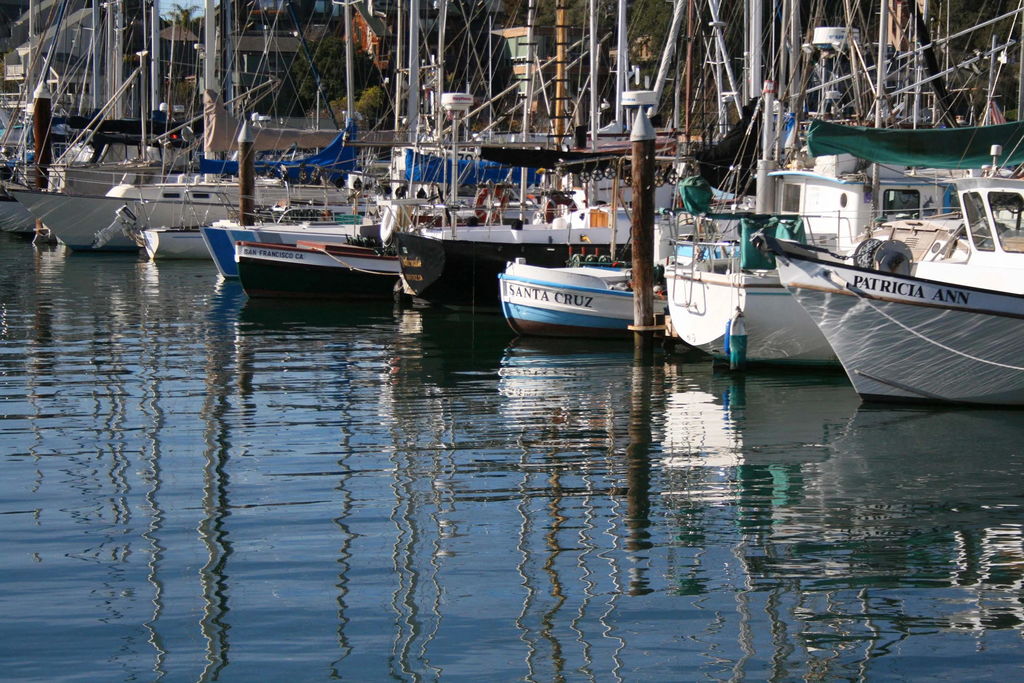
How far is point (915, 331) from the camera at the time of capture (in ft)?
56.3

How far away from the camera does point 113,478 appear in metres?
14.0

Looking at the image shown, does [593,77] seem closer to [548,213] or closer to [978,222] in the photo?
[548,213]

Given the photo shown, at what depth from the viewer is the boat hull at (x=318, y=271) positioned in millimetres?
31859

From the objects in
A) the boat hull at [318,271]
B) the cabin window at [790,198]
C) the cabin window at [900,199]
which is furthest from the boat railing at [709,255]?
the boat hull at [318,271]

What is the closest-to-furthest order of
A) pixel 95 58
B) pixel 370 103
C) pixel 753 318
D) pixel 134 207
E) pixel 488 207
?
pixel 753 318
pixel 488 207
pixel 134 207
pixel 95 58
pixel 370 103

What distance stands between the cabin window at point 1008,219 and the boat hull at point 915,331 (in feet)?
5.62

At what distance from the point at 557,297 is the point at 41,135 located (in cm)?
3018

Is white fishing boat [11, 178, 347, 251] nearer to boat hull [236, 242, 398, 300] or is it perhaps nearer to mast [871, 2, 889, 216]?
boat hull [236, 242, 398, 300]

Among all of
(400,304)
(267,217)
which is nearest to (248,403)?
(400,304)

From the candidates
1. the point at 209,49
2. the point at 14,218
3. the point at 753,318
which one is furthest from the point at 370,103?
the point at 753,318

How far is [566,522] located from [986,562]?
11.4ft

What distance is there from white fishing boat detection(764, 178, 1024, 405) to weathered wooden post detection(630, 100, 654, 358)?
4.32 meters

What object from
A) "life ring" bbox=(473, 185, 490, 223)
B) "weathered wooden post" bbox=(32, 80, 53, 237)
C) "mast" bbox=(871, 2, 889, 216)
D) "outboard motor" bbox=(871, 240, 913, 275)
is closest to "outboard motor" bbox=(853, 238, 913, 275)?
"outboard motor" bbox=(871, 240, 913, 275)

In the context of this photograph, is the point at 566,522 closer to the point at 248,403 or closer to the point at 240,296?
the point at 248,403
